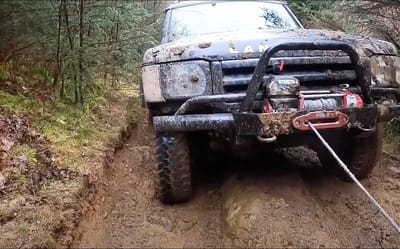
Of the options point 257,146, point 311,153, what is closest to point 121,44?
point 311,153

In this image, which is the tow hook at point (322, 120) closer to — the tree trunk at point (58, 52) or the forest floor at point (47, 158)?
the forest floor at point (47, 158)

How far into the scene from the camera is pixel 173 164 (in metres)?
3.88

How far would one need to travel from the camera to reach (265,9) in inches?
212

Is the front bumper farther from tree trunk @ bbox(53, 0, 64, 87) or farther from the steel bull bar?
tree trunk @ bbox(53, 0, 64, 87)

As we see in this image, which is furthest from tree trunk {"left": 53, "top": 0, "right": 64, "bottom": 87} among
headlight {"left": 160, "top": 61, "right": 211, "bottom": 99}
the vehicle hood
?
headlight {"left": 160, "top": 61, "right": 211, "bottom": 99}

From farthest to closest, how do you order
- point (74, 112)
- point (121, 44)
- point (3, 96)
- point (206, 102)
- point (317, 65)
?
point (121, 44), point (74, 112), point (3, 96), point (317, 65), point (206, 102)

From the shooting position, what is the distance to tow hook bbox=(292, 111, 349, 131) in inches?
130

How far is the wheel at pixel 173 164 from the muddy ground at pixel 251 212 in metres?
0.23

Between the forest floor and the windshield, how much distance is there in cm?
157

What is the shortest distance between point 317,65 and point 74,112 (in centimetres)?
367

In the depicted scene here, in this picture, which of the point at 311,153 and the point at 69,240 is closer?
the point at 69,240

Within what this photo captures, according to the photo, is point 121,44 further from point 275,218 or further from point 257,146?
point 275,218

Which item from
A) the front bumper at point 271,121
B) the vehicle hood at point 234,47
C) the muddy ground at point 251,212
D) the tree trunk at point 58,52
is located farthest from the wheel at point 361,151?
the tree trunk at point 58,52

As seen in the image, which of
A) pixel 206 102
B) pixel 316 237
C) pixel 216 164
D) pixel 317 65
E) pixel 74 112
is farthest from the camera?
pixel 74 112
